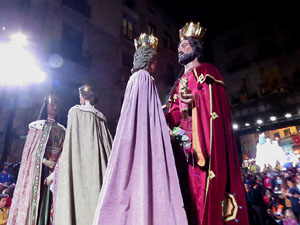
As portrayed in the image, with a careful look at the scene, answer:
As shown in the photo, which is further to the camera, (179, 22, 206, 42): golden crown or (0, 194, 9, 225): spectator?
(0, 194, 9, 225): spectator

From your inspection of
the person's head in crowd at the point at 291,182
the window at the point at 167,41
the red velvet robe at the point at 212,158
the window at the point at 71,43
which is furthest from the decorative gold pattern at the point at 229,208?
the window at the point at 167,41

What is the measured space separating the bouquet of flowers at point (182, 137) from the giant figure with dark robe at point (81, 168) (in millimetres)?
1363

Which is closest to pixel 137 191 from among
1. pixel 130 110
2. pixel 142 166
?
pixel 142 166

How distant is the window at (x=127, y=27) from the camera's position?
55.1 ft

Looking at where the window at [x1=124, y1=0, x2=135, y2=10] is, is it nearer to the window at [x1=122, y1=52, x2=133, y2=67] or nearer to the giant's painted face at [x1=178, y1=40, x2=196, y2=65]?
the window at [x1=122, y1=52, x2=133, y2=67]

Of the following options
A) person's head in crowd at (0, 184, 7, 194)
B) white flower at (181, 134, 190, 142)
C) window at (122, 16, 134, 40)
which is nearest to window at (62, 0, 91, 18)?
window at (122, 16, 134, 40)

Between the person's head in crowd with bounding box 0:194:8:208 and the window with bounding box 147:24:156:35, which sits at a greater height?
the window with bounding box 147:24:156:35

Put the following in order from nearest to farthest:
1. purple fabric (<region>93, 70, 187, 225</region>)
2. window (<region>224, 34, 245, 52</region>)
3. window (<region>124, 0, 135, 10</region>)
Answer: purple fabric (<region>93, 70, 187, 225</region>) < window (<region>124, 0, 135, 10</region>) < window (<region>224, 34, 245, 52</region>)

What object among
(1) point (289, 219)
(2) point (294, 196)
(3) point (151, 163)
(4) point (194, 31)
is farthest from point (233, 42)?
(3) point (151, 163)

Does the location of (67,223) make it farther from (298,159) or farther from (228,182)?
(298,159)

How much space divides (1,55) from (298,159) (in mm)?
16769

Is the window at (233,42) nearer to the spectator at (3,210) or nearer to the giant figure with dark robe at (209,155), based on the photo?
the giant figure with dark robe at (209,155)

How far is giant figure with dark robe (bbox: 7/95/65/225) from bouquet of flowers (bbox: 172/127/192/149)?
2.36 meters

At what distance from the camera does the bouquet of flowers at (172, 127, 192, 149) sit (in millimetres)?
2249
